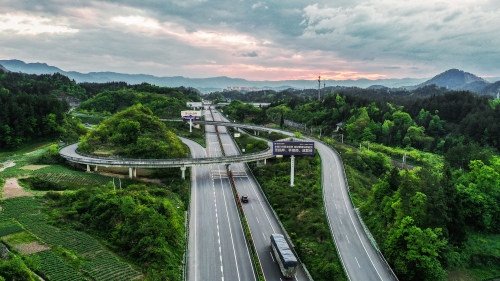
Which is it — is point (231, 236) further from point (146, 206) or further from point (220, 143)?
point (220, 143)

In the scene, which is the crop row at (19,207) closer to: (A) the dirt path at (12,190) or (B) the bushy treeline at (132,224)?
(B) the bushy treeline at (132,224)

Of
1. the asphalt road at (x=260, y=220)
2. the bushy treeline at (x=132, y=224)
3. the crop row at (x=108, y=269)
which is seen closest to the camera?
the crop row at (x=108, y=269)

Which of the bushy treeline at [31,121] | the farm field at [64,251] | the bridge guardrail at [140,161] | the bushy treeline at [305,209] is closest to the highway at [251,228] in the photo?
the bridge guardrail at [140,161]

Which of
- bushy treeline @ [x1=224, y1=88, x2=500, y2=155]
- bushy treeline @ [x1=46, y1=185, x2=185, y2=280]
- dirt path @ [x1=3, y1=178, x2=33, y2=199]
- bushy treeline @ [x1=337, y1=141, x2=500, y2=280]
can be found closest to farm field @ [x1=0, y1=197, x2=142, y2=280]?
bushy treeline @ [x1=46, y1=185, x2=185, y2=280]

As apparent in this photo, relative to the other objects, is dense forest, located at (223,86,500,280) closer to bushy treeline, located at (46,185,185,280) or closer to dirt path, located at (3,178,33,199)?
bushy treeline, located at (46,185,185,280)

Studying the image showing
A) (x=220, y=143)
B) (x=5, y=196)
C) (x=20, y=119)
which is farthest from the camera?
(x=220, y=143)

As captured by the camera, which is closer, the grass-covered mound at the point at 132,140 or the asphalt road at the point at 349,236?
the asphalt road at the point at 349,236

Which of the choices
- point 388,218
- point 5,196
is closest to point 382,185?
point 388,218
